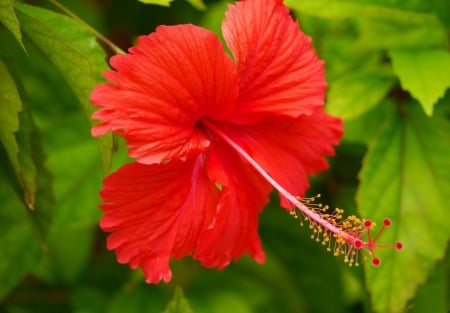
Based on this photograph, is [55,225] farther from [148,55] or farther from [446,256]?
[446,256]

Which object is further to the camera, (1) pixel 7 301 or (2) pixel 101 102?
(1) pixel 7 301

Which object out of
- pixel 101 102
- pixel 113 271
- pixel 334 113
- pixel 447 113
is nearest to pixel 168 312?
pixel 101 102

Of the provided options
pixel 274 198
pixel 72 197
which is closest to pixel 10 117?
pixel 72 197

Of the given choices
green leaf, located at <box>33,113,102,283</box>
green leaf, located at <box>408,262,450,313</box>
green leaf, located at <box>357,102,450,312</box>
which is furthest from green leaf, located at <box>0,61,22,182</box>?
green leaf, located at <box>408,262,450,313</box>

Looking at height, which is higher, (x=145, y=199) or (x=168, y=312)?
(x=145, y=199)

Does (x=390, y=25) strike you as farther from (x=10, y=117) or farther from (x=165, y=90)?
(x=10, y=117)

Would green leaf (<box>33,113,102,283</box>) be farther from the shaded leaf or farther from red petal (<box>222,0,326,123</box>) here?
red petal (<box>222,0,326,123</box>)

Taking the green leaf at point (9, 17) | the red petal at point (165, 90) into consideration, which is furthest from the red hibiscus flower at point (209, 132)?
the green leaf at point (9, 17)
